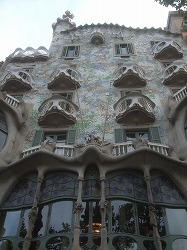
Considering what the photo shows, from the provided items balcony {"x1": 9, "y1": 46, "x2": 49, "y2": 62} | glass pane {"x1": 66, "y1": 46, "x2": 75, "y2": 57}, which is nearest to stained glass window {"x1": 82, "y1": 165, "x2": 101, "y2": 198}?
balcony {"x1": 9, "y1": 46, "x2": 49, "y2": 62}

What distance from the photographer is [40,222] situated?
37.6 feet

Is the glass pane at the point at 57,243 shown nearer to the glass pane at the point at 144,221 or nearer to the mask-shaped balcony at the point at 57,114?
the glass pane at the point at 144,221

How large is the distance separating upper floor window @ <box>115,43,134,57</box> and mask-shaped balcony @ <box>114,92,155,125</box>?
23.4 feet

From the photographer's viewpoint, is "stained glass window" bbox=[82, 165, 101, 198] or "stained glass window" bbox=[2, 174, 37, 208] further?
"stained glass window" bbox=[2, 174, 37, 208]

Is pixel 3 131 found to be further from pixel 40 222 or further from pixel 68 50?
pixel 68 50

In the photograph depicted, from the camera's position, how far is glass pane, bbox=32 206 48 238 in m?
11.1

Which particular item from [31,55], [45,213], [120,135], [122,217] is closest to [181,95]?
[120,135]

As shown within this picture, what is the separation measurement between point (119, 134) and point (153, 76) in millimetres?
6306

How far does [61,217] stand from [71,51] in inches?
618

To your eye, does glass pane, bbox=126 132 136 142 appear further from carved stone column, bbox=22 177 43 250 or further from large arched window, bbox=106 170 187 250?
carved stone column, bbox=22 177 43 250

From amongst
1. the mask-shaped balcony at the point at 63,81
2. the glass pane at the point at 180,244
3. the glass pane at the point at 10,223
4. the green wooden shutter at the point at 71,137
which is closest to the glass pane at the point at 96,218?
the glass pane at the point at 180,244

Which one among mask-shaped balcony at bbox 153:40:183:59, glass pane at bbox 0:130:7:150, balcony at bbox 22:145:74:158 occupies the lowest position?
balcony at bbox 22:145:74:158

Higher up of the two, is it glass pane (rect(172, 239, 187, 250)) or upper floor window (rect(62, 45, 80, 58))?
upper floor window (rect(62, 45, 80, 58))

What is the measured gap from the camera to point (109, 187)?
1210cm
